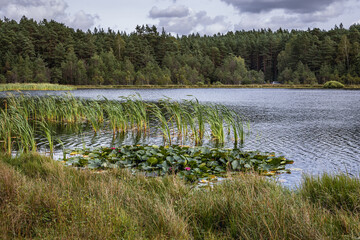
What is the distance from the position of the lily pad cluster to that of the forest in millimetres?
71508

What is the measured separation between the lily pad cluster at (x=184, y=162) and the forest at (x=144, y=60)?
71508 millimetres

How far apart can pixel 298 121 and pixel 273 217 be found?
1682cm

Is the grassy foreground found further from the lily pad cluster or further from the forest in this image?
the forest

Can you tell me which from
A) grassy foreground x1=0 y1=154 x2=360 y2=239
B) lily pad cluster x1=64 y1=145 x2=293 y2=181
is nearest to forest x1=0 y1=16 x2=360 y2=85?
lily pad cluster x1=64 y1=145 x2=293 y2=181

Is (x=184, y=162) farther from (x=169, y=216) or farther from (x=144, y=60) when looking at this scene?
(x=144, y=60)

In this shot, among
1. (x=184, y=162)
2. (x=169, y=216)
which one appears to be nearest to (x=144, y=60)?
(x=184, y=162)

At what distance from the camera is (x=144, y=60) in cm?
9506

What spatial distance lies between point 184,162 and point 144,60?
90.5 metres

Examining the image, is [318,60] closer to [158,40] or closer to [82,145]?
[158,40]

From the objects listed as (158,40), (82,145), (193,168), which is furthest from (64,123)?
(158,40)

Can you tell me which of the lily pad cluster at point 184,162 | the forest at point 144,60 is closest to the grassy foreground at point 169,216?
the lily pad cluster at point 184,162

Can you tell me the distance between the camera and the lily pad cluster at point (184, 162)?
7172 millimetres

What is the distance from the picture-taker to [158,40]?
109 m

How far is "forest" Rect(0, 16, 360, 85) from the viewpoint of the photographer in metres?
77.8
